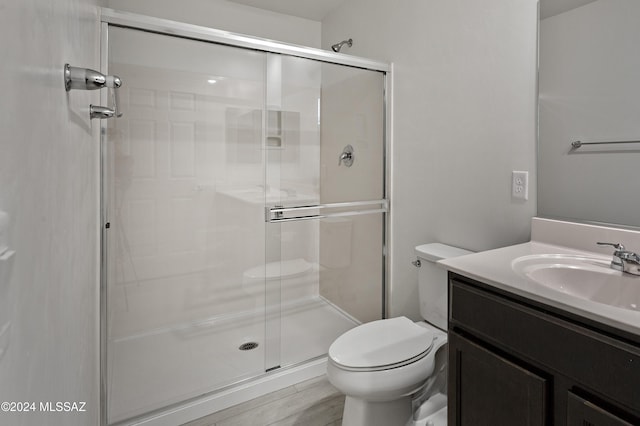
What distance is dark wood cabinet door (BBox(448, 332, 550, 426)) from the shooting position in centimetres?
88

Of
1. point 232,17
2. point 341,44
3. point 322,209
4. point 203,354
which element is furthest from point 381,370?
point 232,17

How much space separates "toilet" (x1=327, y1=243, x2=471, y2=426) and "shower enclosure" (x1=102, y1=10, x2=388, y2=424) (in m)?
0.67

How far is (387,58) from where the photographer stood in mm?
2305

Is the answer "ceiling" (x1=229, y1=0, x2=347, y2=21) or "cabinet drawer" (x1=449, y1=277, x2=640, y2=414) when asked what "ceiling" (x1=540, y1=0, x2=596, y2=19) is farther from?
"ceiling" (x1=229, y1=0, x2=347, y2=21)

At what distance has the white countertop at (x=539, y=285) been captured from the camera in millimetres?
761

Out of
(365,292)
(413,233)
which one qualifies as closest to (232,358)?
(365,292)

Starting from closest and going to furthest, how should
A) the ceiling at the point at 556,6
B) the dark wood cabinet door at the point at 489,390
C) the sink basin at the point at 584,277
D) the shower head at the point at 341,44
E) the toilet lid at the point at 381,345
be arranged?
the dark wood cabinet door at the point at 489,390 → the sink basin at the point at 584,277 → the ceiling at the point at 556,6 → the toilet lid at the point at 381,345 → the shower head at the point at 341,44

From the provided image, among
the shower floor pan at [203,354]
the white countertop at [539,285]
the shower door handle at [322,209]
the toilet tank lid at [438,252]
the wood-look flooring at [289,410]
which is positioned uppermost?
the shower door handle at [322,209]

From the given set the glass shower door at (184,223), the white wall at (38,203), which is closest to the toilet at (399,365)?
the glass shower door at (184,223)

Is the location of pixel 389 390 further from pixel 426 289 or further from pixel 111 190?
pixel 111 190

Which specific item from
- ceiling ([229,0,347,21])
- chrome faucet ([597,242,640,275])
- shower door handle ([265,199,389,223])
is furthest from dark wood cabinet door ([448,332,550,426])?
ceiling ([229,0,347,21])

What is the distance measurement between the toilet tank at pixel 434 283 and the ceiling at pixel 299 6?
2.05 meters

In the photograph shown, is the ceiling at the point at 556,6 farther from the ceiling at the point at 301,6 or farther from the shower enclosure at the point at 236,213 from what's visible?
the ceiling at the point at 301,6

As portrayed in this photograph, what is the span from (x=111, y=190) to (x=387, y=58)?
1.88 meters
